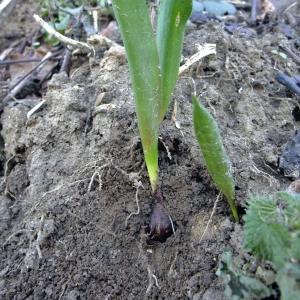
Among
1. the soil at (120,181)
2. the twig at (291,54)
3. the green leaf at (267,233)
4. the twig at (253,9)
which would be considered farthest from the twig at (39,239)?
the twig at (253,9)

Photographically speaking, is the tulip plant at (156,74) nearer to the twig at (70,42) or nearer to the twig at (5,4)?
the twig at (70,42)

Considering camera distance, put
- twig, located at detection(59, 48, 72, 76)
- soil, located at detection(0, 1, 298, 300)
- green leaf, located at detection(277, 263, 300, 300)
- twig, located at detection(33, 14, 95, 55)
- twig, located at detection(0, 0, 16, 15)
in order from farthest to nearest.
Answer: twig, located at detection(0, 0, 16, 15) → twig, located at detection(59, 48, 72, 76) → twig, located at detection(33, 14, 95, 55) → soil, located at detection(0, 1, 298, 300) → green leaf, located at detection(277, 263, 300, 300)

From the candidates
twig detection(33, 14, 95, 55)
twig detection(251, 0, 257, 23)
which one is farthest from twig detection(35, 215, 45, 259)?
twig detection(251, 0, 257, 23)

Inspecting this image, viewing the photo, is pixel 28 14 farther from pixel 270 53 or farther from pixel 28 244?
pixel 28 244

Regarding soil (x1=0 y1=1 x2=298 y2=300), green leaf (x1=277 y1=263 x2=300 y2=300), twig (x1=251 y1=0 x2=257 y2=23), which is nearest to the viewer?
green leaf (x1=277 y1=263 x2=300 y2=300)

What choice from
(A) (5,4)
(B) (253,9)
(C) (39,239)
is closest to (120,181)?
(C) (39,239)

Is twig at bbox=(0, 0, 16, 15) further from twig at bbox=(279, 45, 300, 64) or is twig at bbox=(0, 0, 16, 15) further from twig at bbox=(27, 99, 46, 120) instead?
twig at bbox=(279, 45, 300, 64)
